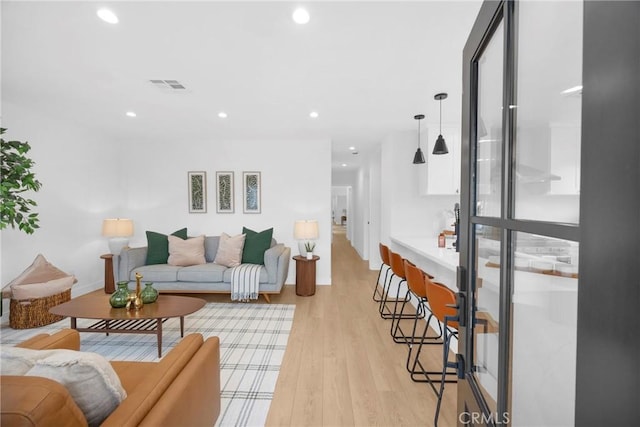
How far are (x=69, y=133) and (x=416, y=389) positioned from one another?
5.16 meters

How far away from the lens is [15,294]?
312 centimetres

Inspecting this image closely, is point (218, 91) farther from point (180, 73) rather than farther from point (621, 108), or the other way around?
point (621, 108)

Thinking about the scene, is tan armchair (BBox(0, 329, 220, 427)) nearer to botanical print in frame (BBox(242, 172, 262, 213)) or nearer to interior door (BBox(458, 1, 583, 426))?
interior door (BBox(458, 1, 583, 426))

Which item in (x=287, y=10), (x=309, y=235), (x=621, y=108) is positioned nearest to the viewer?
(x=621, y=108)

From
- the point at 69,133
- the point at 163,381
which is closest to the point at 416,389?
the point at 163,381

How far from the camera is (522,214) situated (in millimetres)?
653

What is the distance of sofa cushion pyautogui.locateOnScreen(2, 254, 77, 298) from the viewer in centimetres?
321

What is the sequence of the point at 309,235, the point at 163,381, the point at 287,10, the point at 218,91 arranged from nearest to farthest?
the point at 163,381, the point at 287,10, the point at 218,91, the point at 309,235

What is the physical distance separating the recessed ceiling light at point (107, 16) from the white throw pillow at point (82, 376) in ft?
6.08

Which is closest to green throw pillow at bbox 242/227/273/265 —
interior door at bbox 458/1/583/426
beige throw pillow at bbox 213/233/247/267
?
beige throw pillow at bbox 213/233/247/267

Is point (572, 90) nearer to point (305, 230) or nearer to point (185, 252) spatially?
point (305, 230)

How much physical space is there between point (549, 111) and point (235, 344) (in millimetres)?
2948

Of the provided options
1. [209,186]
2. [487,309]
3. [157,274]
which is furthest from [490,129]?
[209,186]

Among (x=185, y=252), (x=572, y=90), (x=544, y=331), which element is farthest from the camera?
(x=185, y=252)
